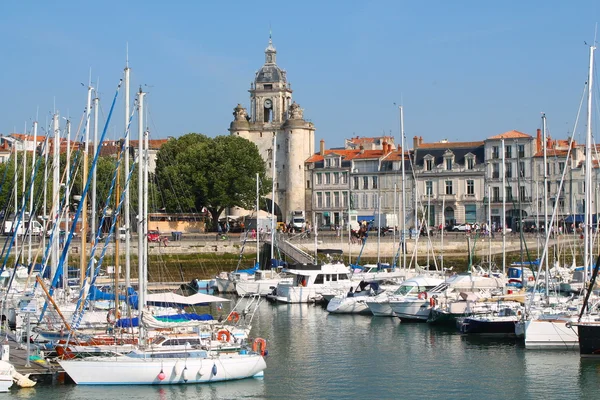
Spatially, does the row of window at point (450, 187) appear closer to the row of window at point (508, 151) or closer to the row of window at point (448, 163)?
the row of window at point (448, 163)

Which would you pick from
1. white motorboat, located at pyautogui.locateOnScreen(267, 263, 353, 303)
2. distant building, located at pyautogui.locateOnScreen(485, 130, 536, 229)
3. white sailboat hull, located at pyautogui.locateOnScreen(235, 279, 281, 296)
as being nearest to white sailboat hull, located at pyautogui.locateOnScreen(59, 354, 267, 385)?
white motorboat, located at pyautogui.locateOnScreen(267, 263, 353, 303)

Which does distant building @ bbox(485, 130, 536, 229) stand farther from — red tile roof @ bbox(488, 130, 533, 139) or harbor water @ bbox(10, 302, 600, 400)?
harbor water @ bbox(10, 302, 600, 400)

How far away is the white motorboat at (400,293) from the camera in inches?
1684

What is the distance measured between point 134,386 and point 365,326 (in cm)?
1599

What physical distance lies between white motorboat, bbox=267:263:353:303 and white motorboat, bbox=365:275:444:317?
18.9 feet

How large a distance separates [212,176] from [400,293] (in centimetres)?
3736

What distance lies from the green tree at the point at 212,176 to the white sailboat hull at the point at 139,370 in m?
50.7

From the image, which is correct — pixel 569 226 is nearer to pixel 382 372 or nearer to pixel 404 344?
pixel 404 344

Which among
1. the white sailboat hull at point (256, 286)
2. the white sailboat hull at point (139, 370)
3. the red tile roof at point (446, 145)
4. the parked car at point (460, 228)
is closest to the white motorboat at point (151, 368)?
the white sailboat hull at point (139, 370)

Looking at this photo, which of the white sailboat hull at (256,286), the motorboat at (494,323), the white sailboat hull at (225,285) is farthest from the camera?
the white sailboat hull at (225,285)

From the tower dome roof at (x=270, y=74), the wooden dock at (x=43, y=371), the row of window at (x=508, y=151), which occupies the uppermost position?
the tower dome roof at (x=270, y=74)

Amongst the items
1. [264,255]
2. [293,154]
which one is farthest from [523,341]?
[293,154]

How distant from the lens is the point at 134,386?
25922 mm

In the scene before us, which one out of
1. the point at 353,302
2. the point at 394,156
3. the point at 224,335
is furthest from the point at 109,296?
the point at 394,156
